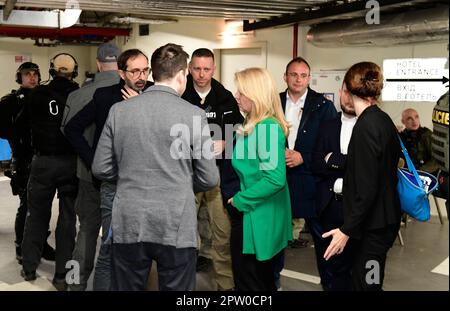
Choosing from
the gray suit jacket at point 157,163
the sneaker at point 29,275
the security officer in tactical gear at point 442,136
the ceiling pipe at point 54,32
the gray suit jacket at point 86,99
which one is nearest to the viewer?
the security officer in tactical gear at point 442,136

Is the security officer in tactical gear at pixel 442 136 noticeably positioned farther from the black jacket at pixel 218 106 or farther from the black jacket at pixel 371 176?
the black jacket at pixel 218 106

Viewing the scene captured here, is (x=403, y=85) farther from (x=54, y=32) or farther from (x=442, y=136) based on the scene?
(x=54, y=32)

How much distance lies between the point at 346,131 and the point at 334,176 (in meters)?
0.24

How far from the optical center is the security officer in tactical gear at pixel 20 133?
329 cm

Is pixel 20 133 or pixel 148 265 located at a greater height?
pixel 20 133

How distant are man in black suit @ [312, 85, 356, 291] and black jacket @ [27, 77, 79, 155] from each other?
1.51 m

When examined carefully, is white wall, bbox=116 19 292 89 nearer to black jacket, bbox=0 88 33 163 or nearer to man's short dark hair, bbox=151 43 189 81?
black jacket, bbox=0 88 33 163

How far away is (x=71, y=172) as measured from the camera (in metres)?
2.91

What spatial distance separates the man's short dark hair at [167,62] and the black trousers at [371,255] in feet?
3.22

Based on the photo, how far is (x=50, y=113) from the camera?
2857 mm

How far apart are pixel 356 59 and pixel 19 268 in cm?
412

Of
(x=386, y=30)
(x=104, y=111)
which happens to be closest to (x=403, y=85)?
(x=386, y=30)

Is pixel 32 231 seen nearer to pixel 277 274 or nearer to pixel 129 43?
pixel 277 274

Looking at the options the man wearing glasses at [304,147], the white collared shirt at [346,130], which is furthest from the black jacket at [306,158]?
the white collared shirt at [346,130]
